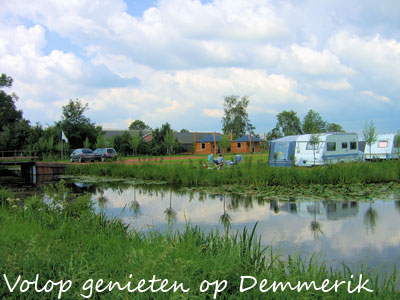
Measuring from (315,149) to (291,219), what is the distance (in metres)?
12.8

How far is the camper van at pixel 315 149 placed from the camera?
20703 millimetres

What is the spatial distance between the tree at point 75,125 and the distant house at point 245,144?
72.5ft

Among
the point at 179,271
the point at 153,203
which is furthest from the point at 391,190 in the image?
the point at 179,271

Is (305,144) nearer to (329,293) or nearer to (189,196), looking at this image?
(189,196)

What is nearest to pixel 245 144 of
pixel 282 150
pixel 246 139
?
pixel 246 139

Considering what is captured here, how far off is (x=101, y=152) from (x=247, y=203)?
28.7m

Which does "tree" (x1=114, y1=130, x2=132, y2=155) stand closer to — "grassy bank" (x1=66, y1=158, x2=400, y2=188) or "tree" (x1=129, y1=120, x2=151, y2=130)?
"grassy bank" (x1=66, y1=158, x2=400, y2=188)

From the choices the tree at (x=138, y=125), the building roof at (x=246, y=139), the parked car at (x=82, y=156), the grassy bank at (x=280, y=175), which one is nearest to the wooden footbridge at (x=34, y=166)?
the parked car at (x=82, y=156)

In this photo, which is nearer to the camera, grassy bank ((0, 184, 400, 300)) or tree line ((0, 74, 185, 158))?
grassy bank ((0, 184, 400, 300))

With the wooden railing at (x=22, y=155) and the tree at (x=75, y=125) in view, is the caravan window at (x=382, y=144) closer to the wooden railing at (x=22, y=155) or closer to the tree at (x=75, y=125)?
the wooden railing at (x=22, y=155)

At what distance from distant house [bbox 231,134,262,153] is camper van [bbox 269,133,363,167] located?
32.2 m

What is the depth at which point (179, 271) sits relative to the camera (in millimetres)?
3670

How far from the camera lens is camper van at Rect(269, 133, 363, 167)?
67.9 feet

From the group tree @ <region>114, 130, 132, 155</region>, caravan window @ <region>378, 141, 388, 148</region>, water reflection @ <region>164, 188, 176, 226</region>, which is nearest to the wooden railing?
tree @ <region>114, 130, 132, 155</region>
